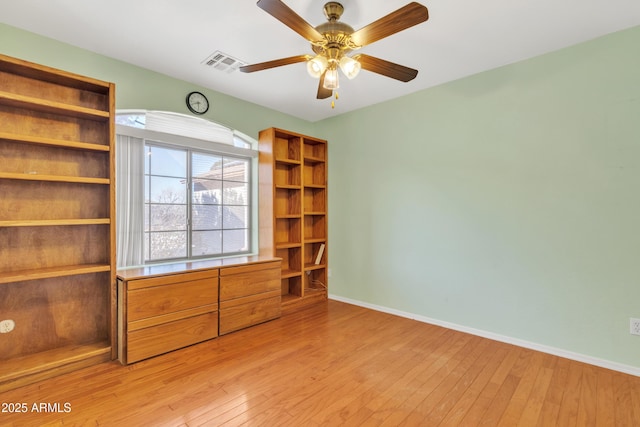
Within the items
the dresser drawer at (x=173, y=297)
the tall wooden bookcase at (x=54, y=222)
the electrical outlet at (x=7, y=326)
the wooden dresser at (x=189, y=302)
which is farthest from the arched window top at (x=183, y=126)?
the electrical outlet at (x=7, y=326)

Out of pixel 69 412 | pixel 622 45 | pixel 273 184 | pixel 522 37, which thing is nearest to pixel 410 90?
pixel 522 37

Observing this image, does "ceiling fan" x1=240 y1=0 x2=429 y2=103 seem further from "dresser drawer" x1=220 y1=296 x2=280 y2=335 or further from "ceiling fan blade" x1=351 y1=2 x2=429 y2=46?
"dresser drawer" x1=220 y1=296 x2=280 y2=335

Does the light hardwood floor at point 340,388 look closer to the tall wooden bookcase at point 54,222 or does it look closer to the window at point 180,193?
the tall wooden bookcase at point 54,222

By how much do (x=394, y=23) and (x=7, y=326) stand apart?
3389mm

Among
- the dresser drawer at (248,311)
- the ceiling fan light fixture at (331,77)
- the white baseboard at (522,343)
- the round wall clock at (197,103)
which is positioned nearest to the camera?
the ceiling fan light fixture at (331,77)

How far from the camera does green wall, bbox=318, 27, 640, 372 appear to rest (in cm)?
231

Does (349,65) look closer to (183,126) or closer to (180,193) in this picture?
(183,126)

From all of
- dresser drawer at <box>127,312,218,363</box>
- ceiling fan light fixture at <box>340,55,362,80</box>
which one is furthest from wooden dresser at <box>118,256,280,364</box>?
ceiling fan light fixture at <box>340,55,362,80</box>

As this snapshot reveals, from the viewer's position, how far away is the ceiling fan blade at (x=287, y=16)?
1.46 metres

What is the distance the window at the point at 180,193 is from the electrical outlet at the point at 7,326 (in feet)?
2.61

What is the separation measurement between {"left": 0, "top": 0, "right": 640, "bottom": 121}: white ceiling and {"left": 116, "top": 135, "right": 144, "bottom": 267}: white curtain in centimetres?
84

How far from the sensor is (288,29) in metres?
2.29

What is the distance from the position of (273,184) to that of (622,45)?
342cm

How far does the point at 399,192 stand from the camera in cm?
359
